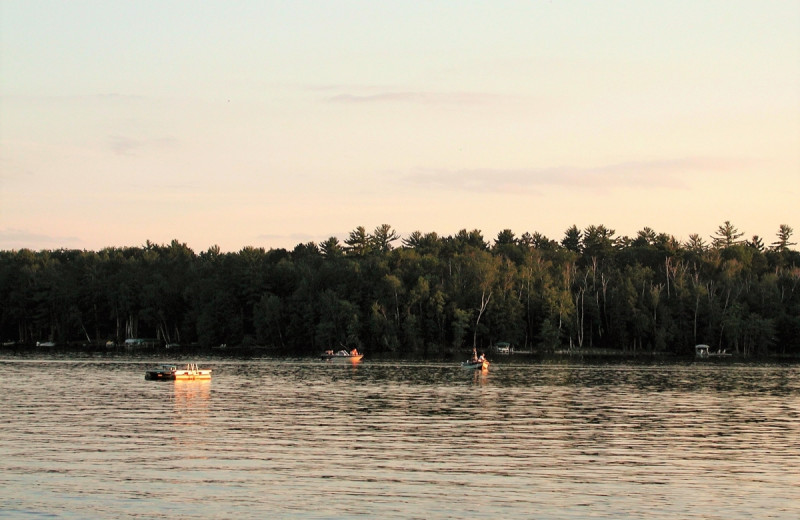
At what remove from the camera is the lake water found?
32562mm

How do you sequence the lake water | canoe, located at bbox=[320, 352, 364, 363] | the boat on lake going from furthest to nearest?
the boat on lake < canoe, located at bbox=[320, 352, 364, 363] < the lake water

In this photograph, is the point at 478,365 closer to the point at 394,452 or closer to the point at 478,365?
the point at 478,365

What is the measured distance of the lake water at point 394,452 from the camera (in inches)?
1282

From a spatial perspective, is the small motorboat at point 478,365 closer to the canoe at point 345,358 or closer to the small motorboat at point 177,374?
the canoe at point 345,358

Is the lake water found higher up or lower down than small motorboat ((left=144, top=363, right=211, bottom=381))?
lower down

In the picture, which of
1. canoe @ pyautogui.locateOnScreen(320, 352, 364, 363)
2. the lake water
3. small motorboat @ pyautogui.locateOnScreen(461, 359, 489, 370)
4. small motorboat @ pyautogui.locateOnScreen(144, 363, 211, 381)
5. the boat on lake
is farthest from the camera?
the boat on lake

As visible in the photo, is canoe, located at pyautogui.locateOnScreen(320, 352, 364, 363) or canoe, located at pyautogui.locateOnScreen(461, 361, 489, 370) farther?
canoe, located at pyautogui.locateOnScreen(320, 352, 364, 363)

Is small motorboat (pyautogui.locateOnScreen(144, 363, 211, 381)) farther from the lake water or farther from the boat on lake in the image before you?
the boat on lake

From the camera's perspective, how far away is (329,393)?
77.2 metres

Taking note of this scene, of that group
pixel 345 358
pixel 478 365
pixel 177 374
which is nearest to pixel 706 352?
pixel 345 358

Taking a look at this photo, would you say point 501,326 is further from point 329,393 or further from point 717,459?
point 717,459

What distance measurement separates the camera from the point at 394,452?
43.8 metres

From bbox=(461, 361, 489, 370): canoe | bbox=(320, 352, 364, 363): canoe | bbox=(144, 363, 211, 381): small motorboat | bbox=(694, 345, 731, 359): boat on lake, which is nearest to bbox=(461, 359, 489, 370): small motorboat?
bbox=(461, 361, 489, 370): canoe

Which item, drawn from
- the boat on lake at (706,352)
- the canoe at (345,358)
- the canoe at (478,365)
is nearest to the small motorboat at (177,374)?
the canoe at (478,365)
